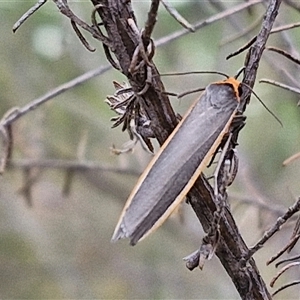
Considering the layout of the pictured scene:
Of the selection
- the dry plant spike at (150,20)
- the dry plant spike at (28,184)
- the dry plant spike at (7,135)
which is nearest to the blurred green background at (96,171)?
the dry plant spike at (28,184)

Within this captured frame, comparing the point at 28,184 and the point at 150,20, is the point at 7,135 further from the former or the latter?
the point at 150,20

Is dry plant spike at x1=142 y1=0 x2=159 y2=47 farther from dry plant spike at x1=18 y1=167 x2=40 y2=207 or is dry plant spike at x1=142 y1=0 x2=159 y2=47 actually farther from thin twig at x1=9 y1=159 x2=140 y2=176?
thin twig at x1=9 y1=159 x2=140 y2=176

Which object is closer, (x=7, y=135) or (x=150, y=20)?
(x=150, y=20)

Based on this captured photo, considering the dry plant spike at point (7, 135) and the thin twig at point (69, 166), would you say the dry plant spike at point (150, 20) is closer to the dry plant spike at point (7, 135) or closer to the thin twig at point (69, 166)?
the dry plant spike at point (7, 135)

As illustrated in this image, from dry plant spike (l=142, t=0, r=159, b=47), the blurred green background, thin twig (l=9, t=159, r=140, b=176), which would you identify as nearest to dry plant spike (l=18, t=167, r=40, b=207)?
thin twig (l=9, t=159, r=140, b=176)

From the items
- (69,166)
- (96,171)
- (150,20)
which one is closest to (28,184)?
(69,166)

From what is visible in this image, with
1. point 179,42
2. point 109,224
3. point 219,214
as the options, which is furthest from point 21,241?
point 219,214

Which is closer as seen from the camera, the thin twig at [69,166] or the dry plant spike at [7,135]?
the dry plant spike at [7,135]

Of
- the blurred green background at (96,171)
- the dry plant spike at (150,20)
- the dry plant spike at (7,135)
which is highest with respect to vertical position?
the dry plant spike at (150,20)
